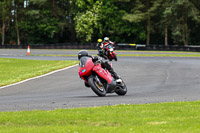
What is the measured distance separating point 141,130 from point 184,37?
1822 inches

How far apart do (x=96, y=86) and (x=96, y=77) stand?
246 mm

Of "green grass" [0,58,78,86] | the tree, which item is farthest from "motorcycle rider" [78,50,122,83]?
the tree

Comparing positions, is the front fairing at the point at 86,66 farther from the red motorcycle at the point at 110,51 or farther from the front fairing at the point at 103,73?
the red motorcycle at the point at 110,51

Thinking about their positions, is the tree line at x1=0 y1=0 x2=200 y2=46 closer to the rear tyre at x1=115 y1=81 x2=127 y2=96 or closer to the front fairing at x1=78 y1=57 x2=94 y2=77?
the rear tyre at x1=115 y1=81 x2=127 y2=96

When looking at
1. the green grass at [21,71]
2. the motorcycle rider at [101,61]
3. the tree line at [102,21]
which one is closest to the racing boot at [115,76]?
the motorcycle rider at [101,61]

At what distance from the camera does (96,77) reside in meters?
11.2

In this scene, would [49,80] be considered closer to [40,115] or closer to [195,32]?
[40,115]

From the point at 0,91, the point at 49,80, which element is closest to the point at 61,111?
the point at 0,91

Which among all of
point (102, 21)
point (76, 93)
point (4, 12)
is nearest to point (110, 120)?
point (76, 93)

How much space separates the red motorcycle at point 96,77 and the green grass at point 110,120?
87.6 inches

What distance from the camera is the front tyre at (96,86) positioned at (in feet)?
36.5

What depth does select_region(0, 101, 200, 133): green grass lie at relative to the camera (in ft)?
21.5

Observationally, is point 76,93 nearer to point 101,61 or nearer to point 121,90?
point 121,90

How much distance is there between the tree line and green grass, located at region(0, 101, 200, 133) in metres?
42.9
